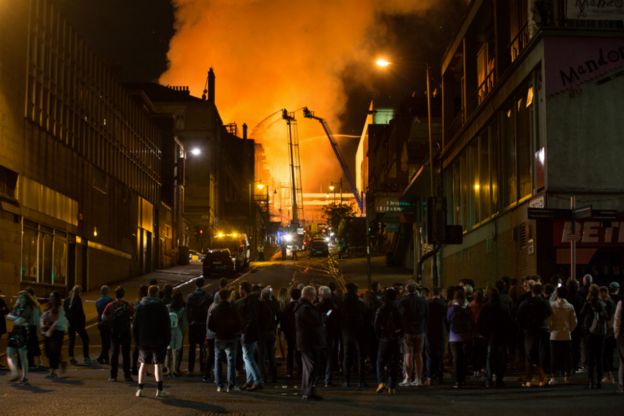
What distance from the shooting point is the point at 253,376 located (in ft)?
50.6

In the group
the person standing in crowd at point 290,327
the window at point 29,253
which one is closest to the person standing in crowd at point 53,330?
the person standing in crowd at point 290,327

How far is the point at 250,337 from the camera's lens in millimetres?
15523

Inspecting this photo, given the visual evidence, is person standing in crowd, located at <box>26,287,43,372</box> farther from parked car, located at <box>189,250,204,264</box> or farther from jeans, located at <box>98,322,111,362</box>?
parked car, located at <box>189,250,204,264</box>

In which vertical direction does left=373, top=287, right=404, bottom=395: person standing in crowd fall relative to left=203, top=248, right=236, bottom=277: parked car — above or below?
below

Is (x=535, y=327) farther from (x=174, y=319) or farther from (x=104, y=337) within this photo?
(x=104, y=337)

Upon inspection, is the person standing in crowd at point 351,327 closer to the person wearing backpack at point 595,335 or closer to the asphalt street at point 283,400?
the asphalt street at point 283,400

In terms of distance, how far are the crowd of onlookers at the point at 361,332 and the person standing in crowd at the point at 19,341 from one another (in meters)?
0.02

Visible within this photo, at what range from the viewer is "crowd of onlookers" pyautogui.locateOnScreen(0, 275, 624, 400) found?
48.0ft

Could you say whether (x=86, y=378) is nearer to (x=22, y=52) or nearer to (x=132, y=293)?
(x=22, y=52)

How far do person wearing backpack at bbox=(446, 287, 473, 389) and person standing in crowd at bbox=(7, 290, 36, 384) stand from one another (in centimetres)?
755

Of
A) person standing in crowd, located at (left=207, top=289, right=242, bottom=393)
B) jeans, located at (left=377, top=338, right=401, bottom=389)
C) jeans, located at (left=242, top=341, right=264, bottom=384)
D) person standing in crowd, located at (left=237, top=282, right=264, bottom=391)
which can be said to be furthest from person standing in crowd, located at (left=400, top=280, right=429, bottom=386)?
person standing in crowd, located at (left=207, top=289, right=242, bottom=393)

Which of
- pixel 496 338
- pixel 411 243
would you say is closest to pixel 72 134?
pixel 411 243

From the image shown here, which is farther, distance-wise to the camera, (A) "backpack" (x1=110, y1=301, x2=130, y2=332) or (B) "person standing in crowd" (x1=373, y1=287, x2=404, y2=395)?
(A) "backpack" (x1=110, y1=301, x2=130, y2=332)

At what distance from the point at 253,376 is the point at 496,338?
168 inches
